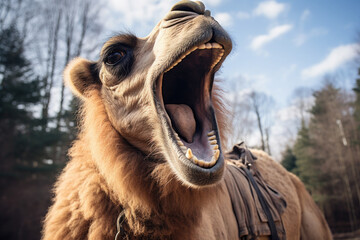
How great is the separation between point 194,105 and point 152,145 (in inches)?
22.5

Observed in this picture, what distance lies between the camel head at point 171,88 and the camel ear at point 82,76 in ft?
0.04

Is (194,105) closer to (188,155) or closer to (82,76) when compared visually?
(188,155)

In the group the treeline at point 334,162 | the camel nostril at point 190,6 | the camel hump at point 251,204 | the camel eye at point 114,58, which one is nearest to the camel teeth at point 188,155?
the camel nostril at point 190,6

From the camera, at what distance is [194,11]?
1987 mm

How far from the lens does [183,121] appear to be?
6.56ft

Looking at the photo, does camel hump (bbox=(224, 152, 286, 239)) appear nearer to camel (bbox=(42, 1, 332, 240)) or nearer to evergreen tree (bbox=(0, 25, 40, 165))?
camel (bbox=(42, 1, 332, 240))

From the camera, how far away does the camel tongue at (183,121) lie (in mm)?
1975

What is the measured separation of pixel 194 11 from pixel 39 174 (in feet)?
52.6

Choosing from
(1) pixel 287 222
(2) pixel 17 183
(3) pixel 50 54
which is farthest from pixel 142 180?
(3) pixel 50 54

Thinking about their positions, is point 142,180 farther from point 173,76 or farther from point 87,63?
point 87,63

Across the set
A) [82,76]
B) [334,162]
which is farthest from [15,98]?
[334,162]

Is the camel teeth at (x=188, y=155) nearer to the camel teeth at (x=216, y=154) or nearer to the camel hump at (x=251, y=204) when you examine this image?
the camel teeth at (x=216, y=154)

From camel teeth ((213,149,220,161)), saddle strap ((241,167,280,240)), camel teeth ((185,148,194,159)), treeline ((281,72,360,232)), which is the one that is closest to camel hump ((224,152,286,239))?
saddle strap ((241,167,280,240))

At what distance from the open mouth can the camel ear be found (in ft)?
2.67
